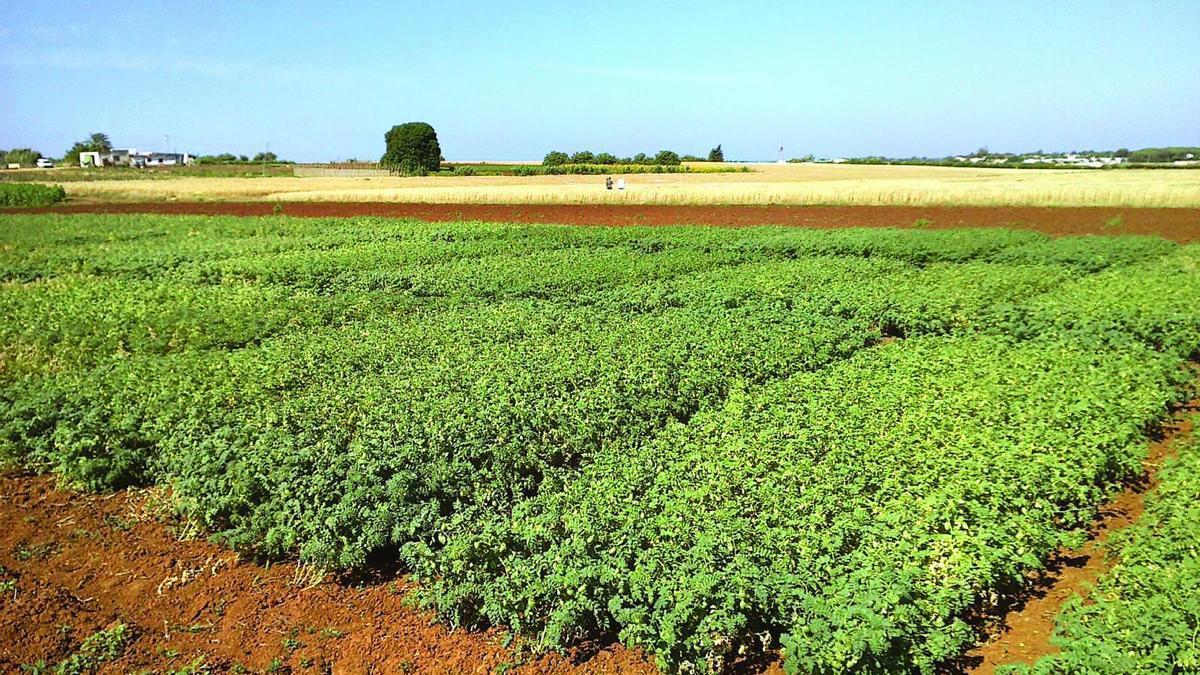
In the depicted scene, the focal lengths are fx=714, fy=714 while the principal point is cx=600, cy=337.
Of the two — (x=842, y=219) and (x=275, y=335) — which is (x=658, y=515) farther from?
(x=842, y=219)

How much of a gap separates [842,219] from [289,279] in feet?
83.8

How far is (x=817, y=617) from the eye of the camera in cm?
481

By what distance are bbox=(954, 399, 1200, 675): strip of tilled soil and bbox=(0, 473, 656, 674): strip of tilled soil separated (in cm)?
267

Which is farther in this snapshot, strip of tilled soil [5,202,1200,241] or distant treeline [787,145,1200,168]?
distant treeline [787,145,1200,168]

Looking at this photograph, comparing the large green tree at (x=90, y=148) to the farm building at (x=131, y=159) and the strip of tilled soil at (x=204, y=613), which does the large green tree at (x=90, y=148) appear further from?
the strip of tilled soil at (x=204, y=613)

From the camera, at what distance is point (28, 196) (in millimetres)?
49906

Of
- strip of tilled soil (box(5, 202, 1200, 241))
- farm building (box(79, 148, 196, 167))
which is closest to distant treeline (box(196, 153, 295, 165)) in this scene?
farm building (box(79, 148, 196, 167))

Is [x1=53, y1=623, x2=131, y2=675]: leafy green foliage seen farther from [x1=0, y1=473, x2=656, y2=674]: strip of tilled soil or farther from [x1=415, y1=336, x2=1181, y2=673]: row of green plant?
[x1=415, y1=336, x2=1181, y2=673]: row of green plant

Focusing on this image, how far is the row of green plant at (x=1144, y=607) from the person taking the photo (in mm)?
4438

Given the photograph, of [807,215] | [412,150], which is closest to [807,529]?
[807,215]

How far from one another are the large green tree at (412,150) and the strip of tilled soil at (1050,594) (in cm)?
8293

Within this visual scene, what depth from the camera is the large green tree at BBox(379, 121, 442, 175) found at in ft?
275

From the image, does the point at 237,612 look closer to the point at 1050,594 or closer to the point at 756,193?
the point at 1050,594

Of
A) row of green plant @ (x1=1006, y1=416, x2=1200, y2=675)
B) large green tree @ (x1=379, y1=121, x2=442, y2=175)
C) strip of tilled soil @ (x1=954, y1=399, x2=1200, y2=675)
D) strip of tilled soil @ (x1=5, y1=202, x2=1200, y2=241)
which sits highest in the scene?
large green tree @ (x1=379, y1=121, x2=442, y2=175)
